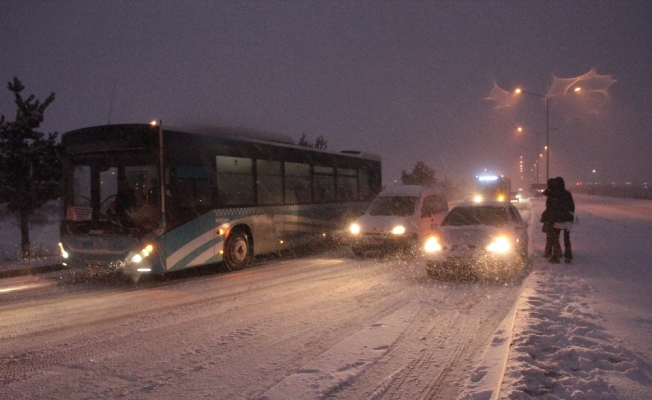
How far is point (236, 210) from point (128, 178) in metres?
2.85

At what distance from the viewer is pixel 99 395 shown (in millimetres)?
4461

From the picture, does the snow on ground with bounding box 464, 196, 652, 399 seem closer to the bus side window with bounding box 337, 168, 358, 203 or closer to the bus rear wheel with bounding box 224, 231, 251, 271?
the bus rear wheel with bounding box 224, 231, 251, 271

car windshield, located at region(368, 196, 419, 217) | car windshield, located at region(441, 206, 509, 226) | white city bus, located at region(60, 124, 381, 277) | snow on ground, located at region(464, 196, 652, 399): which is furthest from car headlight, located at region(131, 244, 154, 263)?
car windshield, located at region(368, 196, 419, 217)

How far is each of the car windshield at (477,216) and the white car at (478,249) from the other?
0.04m

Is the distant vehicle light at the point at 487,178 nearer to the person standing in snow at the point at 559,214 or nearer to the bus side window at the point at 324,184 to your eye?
the bus side window at the point at 324,184

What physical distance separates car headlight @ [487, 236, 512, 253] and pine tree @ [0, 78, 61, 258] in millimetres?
13987

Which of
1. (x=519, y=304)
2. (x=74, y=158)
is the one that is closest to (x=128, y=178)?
(x=74, y=158)

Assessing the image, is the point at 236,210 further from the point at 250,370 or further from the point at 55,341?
the point at 250,370

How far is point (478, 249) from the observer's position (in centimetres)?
1008

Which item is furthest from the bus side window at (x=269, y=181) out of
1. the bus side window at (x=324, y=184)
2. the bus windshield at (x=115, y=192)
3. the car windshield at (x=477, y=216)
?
the car windshield at (x=477, y=216)

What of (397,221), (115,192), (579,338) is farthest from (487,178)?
(579,338)

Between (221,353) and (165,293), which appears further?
(165,293)

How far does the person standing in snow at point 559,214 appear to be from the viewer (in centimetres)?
1168

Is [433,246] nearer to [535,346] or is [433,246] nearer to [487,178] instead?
[535,346]
